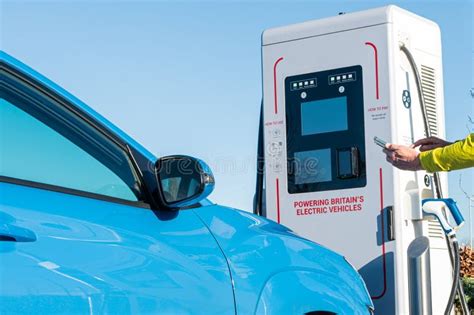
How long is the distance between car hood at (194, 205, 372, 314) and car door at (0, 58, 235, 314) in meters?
0.08

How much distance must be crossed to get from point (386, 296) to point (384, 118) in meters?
1.30

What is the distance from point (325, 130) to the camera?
6117mm

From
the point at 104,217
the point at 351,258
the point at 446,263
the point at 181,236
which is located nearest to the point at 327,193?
the point at 351,258

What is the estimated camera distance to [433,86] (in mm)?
6523

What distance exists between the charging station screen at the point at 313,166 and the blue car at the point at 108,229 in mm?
2581

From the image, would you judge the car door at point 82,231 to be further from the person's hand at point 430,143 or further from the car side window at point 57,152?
the person's hand at point 430,143

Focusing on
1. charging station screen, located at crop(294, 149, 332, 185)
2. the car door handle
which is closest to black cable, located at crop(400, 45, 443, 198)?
charging station screen, located at crop(294, 149, 332, 185)

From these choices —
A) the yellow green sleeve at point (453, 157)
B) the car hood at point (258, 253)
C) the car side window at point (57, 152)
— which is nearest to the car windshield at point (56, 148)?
the car side window at point (57, 152)

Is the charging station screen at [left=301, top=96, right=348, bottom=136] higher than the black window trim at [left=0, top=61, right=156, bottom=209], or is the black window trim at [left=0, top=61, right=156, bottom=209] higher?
the charging station screen at [left=301, top=96, right=348, bottom=136]

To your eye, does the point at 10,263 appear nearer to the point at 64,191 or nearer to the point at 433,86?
the point at 64,191

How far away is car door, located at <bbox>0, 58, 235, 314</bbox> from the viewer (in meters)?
2.39

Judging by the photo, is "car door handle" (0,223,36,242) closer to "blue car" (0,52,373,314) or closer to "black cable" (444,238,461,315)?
"blue car" (0,52,373,314)

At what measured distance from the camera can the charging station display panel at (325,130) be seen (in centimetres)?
599

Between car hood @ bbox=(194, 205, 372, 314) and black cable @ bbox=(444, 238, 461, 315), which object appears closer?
car hood @ bbox=(194, 205, 372, 314)
